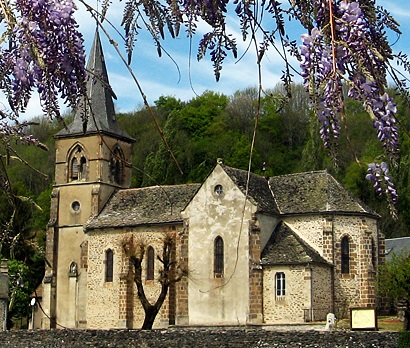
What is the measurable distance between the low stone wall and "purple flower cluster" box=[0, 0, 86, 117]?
21173 mm

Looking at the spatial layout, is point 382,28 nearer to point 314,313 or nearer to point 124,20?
point 124,20

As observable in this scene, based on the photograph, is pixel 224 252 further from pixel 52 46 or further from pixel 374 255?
pixel 52 46

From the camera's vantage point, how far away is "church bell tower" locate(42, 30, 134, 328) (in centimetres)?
4431

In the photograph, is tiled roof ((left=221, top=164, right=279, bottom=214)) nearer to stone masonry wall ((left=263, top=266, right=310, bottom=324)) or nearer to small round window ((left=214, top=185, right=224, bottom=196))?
small round window ((left=214, top=185, right=224, bottom=196))

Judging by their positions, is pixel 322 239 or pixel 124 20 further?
pixel 322 239

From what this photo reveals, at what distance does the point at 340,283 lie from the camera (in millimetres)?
38688

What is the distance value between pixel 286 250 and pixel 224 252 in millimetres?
2948

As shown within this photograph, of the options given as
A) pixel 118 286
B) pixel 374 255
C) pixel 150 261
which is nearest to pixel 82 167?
pixel 150 261

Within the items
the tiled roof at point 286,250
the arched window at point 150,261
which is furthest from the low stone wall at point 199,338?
the arched window at point 150,261

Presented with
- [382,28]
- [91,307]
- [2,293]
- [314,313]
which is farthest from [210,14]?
[91,307]

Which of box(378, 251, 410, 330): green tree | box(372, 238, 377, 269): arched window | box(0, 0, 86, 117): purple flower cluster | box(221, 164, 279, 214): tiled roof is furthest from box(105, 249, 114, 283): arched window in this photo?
box(0, 0, 86, 117): purple flower cluster

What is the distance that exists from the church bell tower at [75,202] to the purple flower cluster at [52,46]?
40727 mm

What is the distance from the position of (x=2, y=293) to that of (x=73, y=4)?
31.3m

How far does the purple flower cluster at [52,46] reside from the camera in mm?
2594
